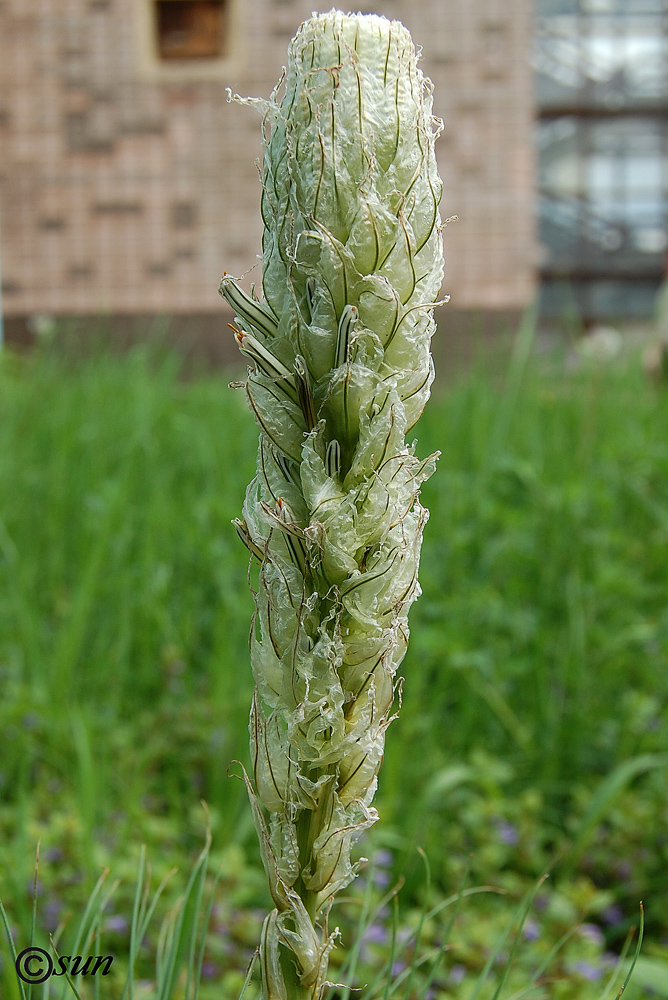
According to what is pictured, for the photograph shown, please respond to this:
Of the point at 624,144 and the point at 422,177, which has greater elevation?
the point at 624,144

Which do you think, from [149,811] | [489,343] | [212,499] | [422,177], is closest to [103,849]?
[149,811]

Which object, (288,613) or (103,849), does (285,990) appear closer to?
(288,613)

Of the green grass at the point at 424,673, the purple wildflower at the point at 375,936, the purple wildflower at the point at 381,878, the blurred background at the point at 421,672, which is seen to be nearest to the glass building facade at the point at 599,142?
the blurred background at the point at 421,672

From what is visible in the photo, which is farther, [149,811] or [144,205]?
[144,205]

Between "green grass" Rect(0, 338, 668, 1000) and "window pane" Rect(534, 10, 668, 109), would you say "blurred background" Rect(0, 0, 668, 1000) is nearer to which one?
"green grass" Rect(0, 338, 668, 1000)

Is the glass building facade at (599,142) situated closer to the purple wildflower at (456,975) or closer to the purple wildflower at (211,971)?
the purple wildflower at (456,975)

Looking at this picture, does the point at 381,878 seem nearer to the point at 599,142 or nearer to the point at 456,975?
the point at 456,975
